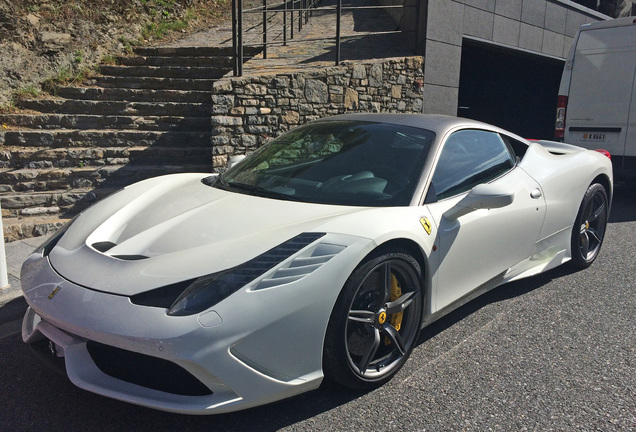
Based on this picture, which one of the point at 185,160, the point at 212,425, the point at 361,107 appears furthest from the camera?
the point at 361,107

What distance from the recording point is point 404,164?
10.2ft

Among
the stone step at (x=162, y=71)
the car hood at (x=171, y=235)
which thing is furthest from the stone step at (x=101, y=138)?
the car hood at (x=171, y=235)

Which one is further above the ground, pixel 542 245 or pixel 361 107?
pixel 361 107

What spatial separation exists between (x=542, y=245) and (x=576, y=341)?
879 millimetres

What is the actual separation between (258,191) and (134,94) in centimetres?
613

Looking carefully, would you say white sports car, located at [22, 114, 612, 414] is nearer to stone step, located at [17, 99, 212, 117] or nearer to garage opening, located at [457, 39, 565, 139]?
stone step, located at [17, 99, 212, 117]

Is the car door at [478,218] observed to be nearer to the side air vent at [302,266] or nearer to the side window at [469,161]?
the side window at [469,161]

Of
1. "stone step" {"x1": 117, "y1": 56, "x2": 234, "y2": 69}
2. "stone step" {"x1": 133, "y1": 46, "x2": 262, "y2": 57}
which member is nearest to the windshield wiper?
"stone step" {"x1": 117, "y1": 56, "x2": 234, "y2": 69}

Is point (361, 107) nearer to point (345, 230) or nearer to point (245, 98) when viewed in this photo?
point (245, 98)

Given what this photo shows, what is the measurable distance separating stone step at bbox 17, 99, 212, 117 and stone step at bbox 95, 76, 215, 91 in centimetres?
56

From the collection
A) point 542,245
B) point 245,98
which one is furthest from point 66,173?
point 542,245

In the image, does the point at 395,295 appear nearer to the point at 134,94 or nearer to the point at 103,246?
the point at 103,246

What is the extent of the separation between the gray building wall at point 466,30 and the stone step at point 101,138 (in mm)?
4842

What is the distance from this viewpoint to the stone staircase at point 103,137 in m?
6.20
